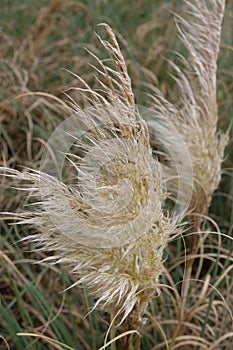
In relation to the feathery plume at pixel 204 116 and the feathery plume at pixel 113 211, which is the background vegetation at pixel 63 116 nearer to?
the feathery plume at pixel 204 116

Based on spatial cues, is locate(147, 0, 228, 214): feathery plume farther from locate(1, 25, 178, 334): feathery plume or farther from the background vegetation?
locate(1, 25, 178, 334): feathery plume

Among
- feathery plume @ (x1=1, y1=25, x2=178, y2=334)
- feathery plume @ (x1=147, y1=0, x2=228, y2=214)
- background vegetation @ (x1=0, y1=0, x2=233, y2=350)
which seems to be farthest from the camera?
background vegetation @ (x1=0, y1=0, x2=233, y2=350)

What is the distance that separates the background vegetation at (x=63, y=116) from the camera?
179 centimetres

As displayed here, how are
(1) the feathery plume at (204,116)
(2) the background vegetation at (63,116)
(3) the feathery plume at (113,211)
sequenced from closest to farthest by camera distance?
(3) the feathery plume at (113,211) → (1) the feathery plume at (204,116) → (2) the background vegetation at (63,116)

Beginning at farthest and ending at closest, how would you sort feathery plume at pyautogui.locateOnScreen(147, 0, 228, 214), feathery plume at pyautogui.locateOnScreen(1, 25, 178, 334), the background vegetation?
the background vegetation, feathery plume at pyautogui.locateOnScreen(147, 0, 228, 214), feathery plume at pyautogui.locateOnScreen(1, 25, 178, 334)

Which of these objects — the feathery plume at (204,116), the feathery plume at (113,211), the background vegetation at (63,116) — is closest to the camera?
the feathery plume at (113,211)

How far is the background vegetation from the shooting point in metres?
1.79

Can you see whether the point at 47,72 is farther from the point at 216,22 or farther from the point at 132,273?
the point at 132,273

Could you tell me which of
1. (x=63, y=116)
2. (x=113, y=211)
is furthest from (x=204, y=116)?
(x=63, y=116)

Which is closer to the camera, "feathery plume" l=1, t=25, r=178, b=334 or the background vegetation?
"feathery plume" l=1, t=25, r=178, b=334

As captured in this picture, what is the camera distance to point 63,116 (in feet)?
7.73

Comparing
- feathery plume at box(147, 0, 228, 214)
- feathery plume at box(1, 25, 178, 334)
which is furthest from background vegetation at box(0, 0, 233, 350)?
feathery plume at box(1, 25, 178, 334)

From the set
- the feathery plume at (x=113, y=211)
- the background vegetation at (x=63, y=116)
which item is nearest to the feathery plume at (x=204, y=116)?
the background vegetation at (x=63, y=116)

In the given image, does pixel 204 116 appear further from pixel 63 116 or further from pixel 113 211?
pixel 63 116
